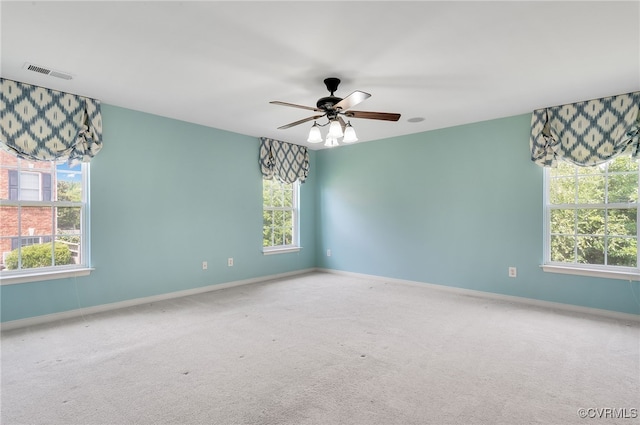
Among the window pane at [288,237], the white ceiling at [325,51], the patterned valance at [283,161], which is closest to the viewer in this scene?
the white ceiling at [325,51]

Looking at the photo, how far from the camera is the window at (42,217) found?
3332mm

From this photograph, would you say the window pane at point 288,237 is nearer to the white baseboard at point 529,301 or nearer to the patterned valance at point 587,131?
the white baseboard at point 529,301

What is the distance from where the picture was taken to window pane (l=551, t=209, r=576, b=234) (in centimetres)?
404

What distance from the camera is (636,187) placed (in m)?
3.68

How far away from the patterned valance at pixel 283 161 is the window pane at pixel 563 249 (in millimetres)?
3993

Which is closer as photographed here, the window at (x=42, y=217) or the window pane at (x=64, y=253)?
the window at (x=42, y=217)

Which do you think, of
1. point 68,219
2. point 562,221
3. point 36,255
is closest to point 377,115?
point 562,221

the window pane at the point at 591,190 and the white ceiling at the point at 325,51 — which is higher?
the white ceiling at the point at 325,51

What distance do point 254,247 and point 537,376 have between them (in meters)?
4.11

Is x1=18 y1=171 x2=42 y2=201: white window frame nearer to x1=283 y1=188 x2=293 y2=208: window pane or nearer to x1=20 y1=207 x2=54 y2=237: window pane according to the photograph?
x1=20 y1=207 x2=54 y2=237: window pane

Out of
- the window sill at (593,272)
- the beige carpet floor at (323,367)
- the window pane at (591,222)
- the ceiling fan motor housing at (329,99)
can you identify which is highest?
the ceiling fan motor housing at (329,99)

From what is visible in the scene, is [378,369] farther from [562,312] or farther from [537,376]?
[562,312]

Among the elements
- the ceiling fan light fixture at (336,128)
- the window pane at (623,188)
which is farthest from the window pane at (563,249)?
the ceiling fan light fixture at (336,128)

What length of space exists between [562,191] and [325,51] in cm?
350
